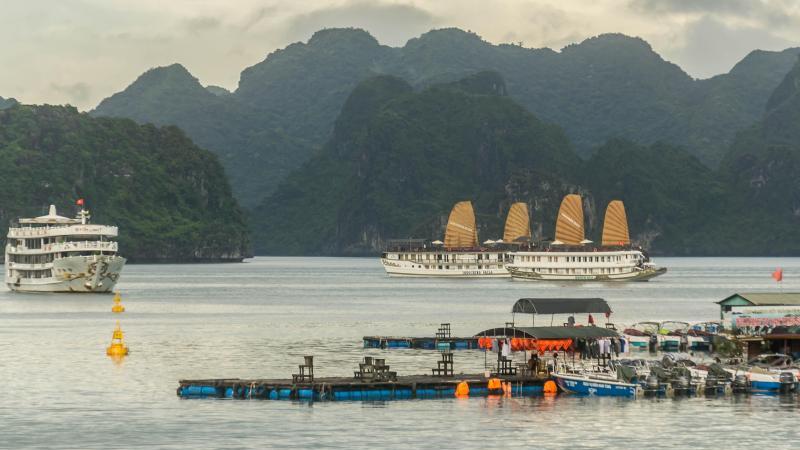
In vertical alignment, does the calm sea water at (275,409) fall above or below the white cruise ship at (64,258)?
below

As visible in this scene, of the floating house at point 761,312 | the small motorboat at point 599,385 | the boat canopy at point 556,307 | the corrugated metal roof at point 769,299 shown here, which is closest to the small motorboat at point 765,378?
the small motorboat at point 599,385

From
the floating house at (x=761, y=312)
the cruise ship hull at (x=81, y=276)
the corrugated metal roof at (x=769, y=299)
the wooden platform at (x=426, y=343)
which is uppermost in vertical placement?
the cruise ship hull at (x=81, y=276)

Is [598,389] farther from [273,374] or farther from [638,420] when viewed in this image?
[273,374]

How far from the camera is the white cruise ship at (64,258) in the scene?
179000 mm

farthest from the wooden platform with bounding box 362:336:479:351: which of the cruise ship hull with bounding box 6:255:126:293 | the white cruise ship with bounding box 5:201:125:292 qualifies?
the cruise ship hull with bounding box 6:255:126:293

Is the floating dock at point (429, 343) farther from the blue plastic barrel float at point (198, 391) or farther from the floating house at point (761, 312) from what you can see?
the blue plastic barrel float at point (198, 391)

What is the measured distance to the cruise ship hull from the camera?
182 m

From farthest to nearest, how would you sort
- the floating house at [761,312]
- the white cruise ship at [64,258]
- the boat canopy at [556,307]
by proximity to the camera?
1. the white cruise ship at [64,258]
2. the boat canopy at [556,307]
3. the floating house at [761,312]

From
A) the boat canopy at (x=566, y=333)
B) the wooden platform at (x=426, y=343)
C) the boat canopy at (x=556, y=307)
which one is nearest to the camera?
the boat canopy at (x=566, y=333)

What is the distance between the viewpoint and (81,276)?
7224 inches

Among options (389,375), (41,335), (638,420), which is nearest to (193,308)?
(41,335)

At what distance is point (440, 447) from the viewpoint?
59.3 metres

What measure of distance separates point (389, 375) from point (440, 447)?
15579mm

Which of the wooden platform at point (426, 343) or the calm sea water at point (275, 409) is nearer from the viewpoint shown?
the calm sea water at point (275, 409)
